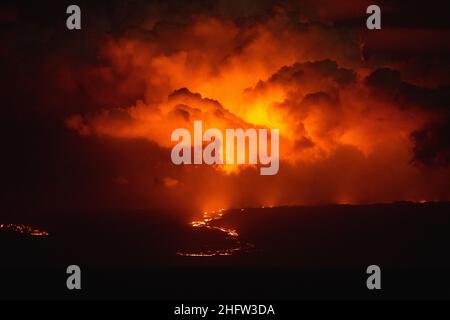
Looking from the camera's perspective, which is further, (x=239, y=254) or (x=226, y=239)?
(x=226, y=239)

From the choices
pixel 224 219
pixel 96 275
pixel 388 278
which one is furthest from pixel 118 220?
pixel 388 278

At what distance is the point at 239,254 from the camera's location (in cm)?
7569

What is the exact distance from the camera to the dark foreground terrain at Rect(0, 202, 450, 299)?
60500 mm

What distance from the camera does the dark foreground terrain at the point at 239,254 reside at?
60.5 m

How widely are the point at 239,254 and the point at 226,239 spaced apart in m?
2.97

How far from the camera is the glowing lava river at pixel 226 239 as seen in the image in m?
75.2

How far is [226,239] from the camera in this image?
78.0 m

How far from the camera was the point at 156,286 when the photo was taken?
62.9 meters

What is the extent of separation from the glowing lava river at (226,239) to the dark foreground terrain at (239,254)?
164 millimetres

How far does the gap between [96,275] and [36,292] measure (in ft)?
35.4

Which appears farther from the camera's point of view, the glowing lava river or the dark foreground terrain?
the glowing lava river

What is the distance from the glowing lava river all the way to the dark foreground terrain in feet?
0.54

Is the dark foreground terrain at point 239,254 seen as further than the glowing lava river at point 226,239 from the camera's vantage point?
No

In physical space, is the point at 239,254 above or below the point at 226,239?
below
